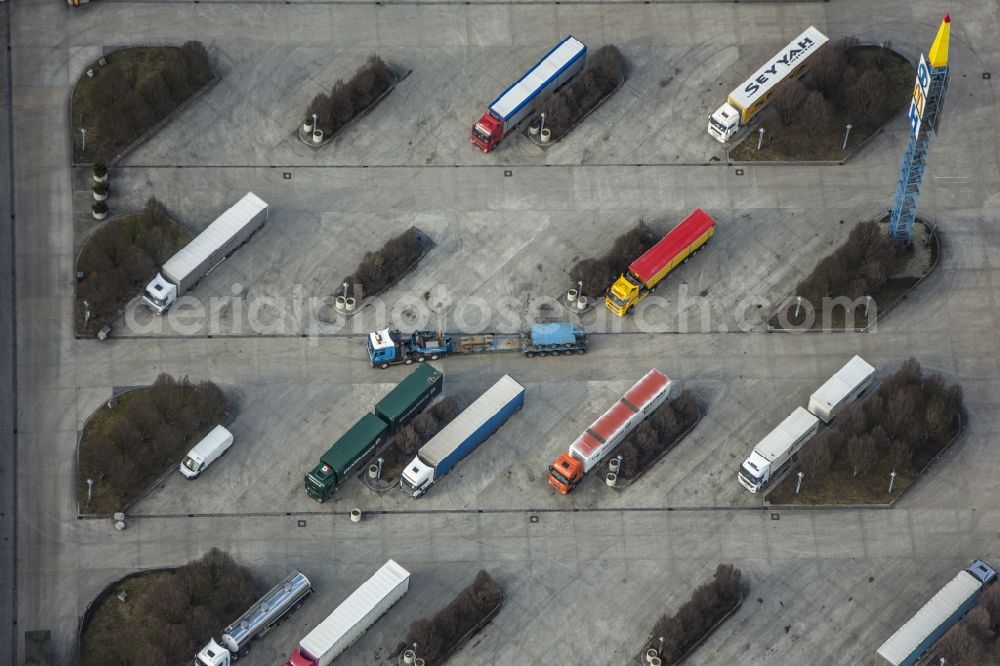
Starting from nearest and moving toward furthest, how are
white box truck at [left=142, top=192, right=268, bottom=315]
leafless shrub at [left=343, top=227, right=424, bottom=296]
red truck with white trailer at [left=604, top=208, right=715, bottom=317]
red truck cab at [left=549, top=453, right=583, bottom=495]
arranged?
red truck cab at [left=549, top=453, right=583, bottom=495]
white box truck at [left=142, top=192, right=268, bottom=315]
red truck with white trailer at [left=604, top=208, right=715, bottom=317]
leafless shrub at [left=343, top=227, right=424, bottom=296]

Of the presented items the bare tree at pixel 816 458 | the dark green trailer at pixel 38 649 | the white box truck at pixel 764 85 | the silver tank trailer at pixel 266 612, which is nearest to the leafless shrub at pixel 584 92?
the white box truck at pixel 764 85

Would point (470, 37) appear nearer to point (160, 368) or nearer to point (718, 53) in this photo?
point (718, 53)

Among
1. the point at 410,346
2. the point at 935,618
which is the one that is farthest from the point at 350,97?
the point at 935,618

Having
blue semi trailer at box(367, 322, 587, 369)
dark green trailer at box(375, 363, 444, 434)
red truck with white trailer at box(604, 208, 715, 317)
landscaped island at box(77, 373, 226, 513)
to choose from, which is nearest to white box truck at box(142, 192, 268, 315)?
landscaped island at box(77, 373, 226, 513)

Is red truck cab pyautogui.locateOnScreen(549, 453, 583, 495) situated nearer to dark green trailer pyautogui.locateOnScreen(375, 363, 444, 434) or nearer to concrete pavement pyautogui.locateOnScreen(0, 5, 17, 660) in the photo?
dark green trailer pyautogui.locateOnScreen(375, 363, 444, 434)

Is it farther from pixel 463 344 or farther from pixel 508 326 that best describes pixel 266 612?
pixel 508 326

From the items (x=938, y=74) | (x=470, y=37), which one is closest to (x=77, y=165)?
(x=470, y=37)
